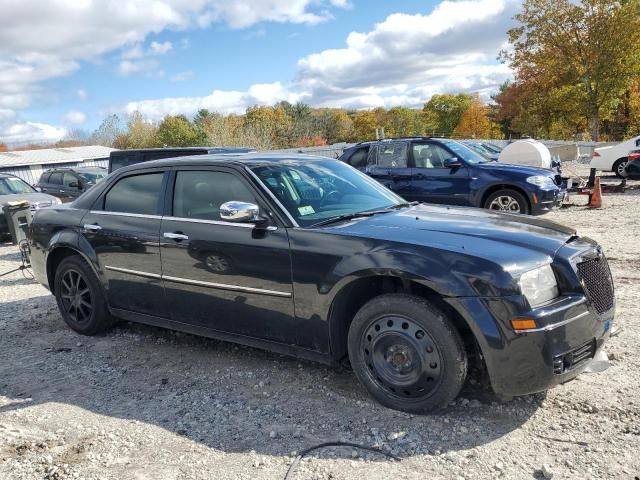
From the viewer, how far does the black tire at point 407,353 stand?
10.6 ft

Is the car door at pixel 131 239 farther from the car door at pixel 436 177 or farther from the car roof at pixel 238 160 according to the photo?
the car door at pixel 436 177

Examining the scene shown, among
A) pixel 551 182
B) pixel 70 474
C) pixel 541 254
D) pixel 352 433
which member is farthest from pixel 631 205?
pixel 70 474

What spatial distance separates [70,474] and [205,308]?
58.9 inches

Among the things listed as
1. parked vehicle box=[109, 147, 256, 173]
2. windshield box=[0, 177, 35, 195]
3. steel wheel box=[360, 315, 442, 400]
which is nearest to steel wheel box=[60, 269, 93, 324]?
steel wheel box=[360, 315, 442, 400]

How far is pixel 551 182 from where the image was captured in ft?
32.2

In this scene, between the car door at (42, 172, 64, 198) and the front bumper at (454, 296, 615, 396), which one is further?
the car door at (42, 172, 64, 198)

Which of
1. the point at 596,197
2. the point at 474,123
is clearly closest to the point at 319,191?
the point at 596,197

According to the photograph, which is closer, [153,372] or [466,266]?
[466,266]

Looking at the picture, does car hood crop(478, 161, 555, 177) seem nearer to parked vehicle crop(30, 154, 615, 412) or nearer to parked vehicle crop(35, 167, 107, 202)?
parked vehicle crop(30, 154, 615, 412)

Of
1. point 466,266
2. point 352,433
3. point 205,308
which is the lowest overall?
point 352,433

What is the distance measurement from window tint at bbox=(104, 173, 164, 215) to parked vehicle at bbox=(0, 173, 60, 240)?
8.21m

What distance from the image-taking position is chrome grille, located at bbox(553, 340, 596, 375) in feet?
10.1

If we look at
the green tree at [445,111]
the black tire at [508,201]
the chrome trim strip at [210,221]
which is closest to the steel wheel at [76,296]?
the chrome trim strip at [210,221]

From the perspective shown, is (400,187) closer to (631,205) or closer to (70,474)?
(631,205)
